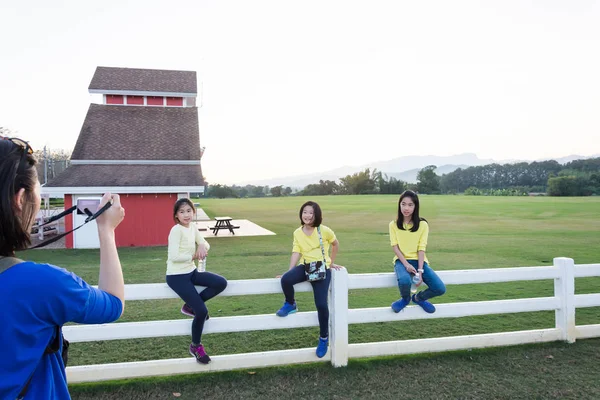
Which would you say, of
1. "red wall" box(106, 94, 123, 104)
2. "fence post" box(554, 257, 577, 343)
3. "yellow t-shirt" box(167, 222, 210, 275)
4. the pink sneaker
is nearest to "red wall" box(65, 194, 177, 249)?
"red wall" box(106, 94, 123, 104)

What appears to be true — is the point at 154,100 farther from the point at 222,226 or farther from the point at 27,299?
the point at 27,299

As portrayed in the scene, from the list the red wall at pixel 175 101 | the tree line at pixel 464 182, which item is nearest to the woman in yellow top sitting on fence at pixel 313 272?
the red wall at pixel 175 101

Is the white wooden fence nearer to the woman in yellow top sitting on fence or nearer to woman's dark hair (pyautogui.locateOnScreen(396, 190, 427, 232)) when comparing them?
the woman in yellow top sitting on fence

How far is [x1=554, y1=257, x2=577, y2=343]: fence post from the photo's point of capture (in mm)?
5367

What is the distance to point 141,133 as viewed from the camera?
2045 centimetres

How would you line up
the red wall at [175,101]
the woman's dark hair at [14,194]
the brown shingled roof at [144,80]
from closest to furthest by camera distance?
the woman's dark hair at [14,194]
the brown shingled roof at [144,80]
the red wall at [175,101]

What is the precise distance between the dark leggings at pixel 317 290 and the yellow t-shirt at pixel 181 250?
92 cm

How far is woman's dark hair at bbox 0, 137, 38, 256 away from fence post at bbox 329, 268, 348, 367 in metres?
3.58

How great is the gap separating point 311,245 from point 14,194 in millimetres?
3620

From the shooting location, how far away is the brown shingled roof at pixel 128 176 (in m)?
17.4

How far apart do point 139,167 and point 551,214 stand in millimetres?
28408

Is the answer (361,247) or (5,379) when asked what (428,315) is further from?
(361,247)

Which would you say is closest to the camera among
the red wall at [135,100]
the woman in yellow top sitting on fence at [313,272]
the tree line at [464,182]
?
the woman in yellow top sitting on fence at [313,272]

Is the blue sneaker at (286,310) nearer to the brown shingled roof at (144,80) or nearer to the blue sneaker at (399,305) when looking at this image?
the blue sneaker at (399,305)
